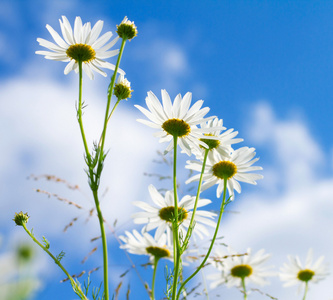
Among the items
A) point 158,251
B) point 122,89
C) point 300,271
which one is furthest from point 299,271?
point 122,89

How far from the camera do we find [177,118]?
5.19 feet

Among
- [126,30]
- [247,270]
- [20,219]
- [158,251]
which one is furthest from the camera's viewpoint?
[247,270]

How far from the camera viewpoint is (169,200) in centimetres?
184

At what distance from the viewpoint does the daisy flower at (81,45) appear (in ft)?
5.03

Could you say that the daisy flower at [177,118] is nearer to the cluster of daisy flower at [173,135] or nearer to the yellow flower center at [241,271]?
the cluster of daisy flower at [173,135]

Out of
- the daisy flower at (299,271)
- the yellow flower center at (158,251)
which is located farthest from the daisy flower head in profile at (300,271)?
the yellow flower center at (158,251)

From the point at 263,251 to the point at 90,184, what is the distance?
6.19 feet

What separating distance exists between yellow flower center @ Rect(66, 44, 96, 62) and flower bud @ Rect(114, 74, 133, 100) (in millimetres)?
166

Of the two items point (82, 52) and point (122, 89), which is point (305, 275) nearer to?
point (122, 89)

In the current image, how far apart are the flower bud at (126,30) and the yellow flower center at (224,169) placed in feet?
2.12

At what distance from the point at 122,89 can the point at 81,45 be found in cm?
25

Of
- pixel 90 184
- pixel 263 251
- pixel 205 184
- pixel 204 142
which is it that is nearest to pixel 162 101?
pixel 204 142

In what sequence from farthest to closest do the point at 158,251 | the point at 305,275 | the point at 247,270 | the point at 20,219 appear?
the point at 305,275 → the point at 247,270 → the point at 158,251 → the point at 20,219

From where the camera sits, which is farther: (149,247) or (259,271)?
(259,271)
